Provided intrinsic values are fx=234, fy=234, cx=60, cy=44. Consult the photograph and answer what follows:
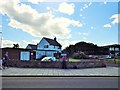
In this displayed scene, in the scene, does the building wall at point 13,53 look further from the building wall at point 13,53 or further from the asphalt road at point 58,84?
the asphalt road at point 58,84

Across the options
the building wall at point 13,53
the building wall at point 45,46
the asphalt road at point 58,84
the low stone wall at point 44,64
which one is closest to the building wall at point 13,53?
the building wall at point 13,53

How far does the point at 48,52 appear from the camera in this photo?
63.7m

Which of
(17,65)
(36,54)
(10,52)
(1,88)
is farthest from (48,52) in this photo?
(1,88)

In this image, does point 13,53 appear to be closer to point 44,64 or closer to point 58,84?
point 44,64

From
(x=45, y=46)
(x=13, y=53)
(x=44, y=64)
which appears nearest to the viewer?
(x=44, y=64)

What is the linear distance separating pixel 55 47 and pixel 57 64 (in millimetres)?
56140

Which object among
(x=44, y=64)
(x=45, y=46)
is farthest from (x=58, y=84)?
(x=45, y=46)

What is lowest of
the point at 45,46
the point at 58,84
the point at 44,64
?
the point at 58,84

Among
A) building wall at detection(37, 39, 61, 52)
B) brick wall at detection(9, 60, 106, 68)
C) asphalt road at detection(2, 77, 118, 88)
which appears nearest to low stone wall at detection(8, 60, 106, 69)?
brick wall at detection(9, 60, 106, 68)

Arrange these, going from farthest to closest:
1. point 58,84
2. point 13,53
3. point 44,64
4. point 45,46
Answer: point 45,46 < point 13,53 < point 44,64 < point 58,84

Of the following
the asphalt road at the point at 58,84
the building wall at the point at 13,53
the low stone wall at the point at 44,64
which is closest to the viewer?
the asphalt road at the point at 58,84

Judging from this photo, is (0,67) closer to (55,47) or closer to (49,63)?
(49,63)

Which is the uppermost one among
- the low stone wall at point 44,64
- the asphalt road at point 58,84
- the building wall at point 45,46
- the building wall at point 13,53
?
the building wall at point 45,46

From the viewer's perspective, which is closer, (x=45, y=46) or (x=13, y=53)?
(x=13, y=53)
